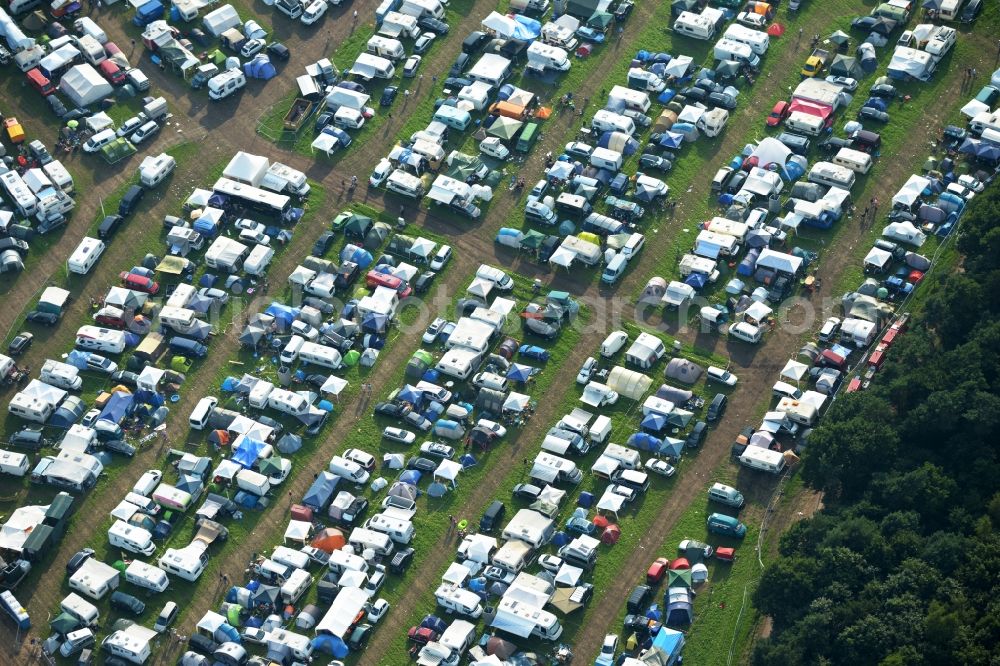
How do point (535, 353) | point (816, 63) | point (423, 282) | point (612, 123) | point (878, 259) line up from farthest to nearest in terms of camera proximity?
point (816, 63) < point (612, 123) < point (423, 282) < point (878, 259) < point (535, 353)

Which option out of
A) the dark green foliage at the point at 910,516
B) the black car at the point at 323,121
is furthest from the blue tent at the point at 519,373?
the black car at the point at 323,121

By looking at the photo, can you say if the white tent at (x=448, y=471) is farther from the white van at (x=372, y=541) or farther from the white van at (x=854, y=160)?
the white van at (x=854, y=160)

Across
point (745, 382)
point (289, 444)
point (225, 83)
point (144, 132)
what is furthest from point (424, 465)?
point (225, 83)

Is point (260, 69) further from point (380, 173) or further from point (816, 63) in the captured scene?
point (816, 63)

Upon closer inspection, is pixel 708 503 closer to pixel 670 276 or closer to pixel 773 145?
pixel 670 276

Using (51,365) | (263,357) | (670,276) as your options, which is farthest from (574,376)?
(51,365)

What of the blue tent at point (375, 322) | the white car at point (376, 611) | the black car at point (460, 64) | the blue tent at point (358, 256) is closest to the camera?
the white car at point (376, 611)

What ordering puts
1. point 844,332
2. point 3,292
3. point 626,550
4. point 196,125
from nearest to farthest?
1. point 626,550
2. point 844,332
3. point 3,292
4. point 196,125
